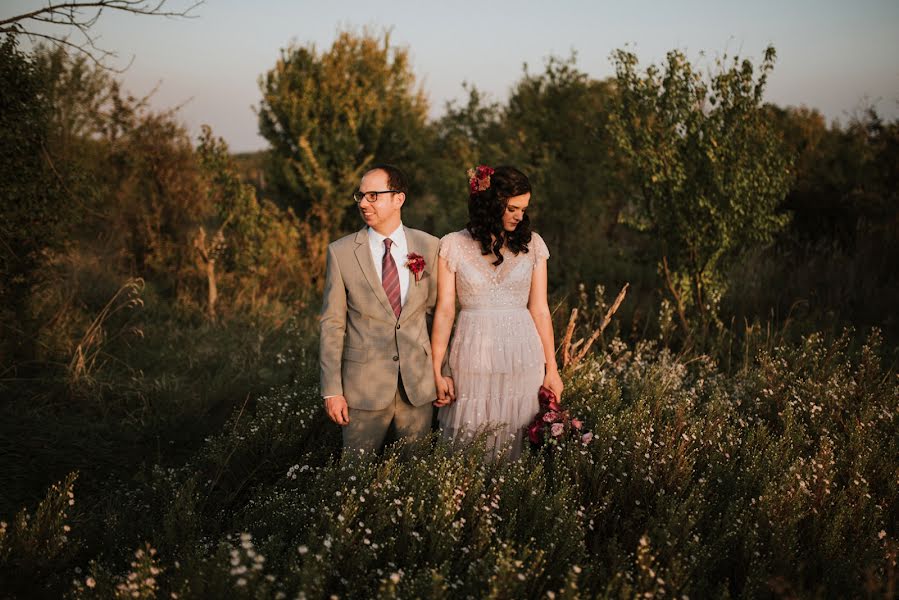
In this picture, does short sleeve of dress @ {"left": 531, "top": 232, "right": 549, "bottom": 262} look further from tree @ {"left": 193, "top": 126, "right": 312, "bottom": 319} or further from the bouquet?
tree @ {"left": 193, "top": 126, "right": 312, "bottom": 319}

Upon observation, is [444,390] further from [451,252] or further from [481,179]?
[481,179]

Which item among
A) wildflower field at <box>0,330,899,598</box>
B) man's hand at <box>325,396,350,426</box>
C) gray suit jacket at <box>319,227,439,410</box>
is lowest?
wildflower field at <box>0,330,899,598</box>

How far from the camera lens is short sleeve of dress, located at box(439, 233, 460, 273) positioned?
3523 mm

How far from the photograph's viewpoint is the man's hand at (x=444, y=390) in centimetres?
362

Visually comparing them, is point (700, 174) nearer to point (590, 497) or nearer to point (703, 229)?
point (703, 229)

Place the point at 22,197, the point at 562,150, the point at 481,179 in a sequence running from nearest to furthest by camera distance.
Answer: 1. the point at 481,179
2. the point at 22,197
3. the point at 562,150

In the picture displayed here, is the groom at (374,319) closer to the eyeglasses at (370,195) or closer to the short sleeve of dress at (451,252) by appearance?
the eyeglasses at (370,195)

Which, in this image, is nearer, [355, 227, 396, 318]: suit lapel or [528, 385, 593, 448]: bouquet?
[355, 227, 396, 318]: suit lapel

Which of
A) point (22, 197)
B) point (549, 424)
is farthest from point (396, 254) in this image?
point (22, 197)

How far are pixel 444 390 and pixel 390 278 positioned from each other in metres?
0.80

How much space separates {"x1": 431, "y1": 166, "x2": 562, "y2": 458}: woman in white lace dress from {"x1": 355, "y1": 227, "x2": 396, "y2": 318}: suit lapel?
1.18 feet

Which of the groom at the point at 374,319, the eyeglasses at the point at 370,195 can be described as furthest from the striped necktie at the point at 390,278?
the eyeglasses at the point at 370,195

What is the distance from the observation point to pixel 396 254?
3.42 metres

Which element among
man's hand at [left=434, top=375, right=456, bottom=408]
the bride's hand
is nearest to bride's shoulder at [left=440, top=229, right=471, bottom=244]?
man's hand at [left=434, top=375, right=456, bottom=408]
